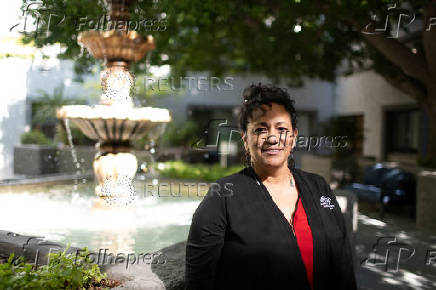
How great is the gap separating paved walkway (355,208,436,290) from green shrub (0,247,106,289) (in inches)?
89.0

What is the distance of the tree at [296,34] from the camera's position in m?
8.68

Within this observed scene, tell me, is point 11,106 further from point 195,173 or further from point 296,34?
point 296,34

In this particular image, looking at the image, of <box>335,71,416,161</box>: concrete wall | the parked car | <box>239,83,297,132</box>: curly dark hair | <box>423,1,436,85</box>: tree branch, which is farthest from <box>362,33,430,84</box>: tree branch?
<box>239,83,297,132</box>: curly dark hair

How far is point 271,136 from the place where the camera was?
2.49 meters

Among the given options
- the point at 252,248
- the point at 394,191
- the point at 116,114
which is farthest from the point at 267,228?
the point at 394,191

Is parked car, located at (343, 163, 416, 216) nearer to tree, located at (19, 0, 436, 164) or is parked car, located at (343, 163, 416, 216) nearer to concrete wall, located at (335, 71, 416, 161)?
tree, located at (19, 0, 436, 164)

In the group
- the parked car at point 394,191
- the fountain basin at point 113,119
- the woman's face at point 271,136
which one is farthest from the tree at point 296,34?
the woman's face at point 271,136

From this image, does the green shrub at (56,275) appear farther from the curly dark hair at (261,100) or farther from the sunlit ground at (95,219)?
the sunlit ground at (95,219)

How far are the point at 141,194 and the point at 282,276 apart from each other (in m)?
7.21

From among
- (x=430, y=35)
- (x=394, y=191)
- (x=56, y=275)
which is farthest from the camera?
(x=430, y=35)

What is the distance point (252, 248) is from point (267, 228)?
140mm

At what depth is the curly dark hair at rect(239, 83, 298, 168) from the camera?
2.54 metres

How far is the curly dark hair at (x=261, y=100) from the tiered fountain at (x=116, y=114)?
423cm

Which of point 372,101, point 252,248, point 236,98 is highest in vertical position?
point 236,98
